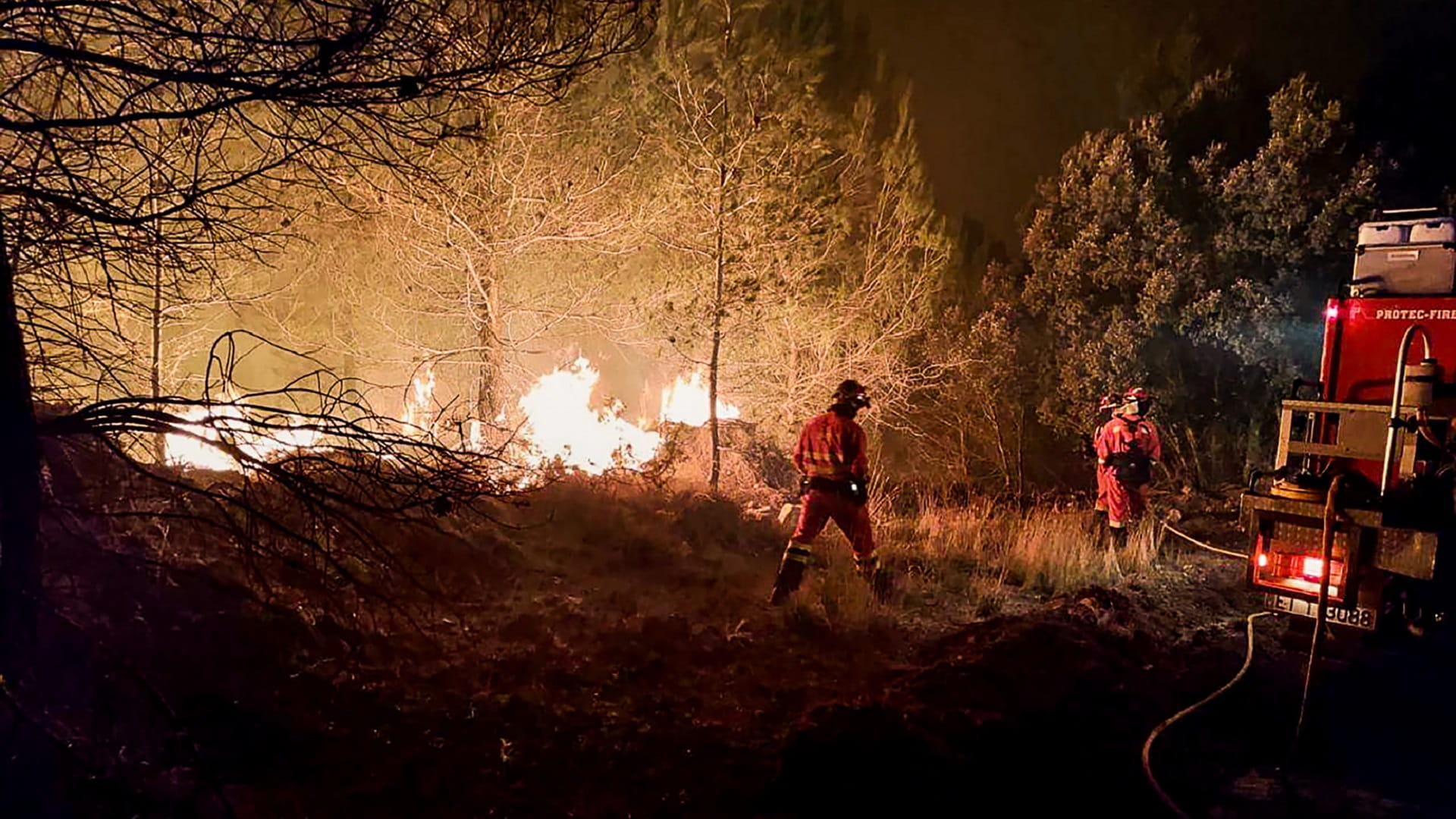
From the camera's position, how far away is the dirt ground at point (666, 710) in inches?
154

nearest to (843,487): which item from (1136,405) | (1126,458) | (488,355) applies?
(1126,458)

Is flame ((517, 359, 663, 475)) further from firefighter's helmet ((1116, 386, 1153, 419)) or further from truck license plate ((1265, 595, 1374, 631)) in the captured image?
truck license plate ((1265, 595, 1374, 631))

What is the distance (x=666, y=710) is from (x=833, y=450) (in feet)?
10.0

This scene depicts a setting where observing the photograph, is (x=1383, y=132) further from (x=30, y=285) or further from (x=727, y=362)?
(x=30, y=285)

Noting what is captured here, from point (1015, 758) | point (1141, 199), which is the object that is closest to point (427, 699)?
point (1015, 758)

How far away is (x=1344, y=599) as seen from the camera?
18.0 ft

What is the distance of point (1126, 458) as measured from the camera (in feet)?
32.8

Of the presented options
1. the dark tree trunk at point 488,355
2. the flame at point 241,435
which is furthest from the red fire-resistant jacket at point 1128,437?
the flame at point 241,435

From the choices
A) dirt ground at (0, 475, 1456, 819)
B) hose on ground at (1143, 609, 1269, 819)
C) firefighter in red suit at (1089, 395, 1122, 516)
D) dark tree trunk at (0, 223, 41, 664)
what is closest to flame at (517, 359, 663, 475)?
dirt ground at (0, 475, 1456, 819)

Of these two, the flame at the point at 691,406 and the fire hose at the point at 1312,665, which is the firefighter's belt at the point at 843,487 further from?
the flame at the point at 691,406

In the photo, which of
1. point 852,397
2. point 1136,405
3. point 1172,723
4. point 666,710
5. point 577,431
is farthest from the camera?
point 577,431

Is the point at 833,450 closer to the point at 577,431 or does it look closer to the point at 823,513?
the point at 823,513

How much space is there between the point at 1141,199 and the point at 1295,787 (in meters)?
14.1

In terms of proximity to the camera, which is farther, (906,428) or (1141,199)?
(1141,199)
